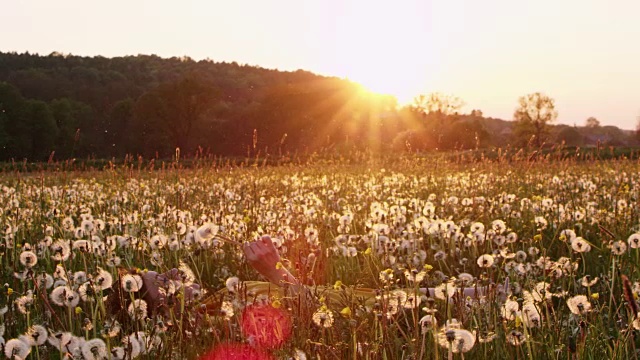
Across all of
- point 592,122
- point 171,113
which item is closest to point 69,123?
point 171,113

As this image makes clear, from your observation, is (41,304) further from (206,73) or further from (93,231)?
(206,73)

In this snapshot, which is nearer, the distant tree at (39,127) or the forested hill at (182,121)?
the forested hill at (182,121)

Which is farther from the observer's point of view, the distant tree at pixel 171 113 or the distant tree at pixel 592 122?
the distant tree at pixel 592 122

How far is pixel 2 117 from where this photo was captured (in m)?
60.6

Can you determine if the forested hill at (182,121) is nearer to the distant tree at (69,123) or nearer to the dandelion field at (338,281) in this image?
the distant tree at (69,123)

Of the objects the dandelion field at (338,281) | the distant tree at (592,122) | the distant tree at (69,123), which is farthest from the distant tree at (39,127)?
the distant tree at (592,122)

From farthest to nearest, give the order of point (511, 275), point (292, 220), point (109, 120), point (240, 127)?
1. point (109, 120)
2. point (240, 127)
3. point (292, 220)
4. point (511, 275)

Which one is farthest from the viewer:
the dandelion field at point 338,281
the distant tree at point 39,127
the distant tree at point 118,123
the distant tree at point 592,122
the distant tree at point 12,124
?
the distant tree at point 592,122

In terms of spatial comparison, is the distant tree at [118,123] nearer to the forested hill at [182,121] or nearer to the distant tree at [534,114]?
the forested hill at [182,121]

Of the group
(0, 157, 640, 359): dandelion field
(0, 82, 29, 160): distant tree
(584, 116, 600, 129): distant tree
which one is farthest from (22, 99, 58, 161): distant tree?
(584, 116, 600, 129): distant tree

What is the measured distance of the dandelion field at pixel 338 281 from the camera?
221 cm

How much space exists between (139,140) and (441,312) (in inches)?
2544

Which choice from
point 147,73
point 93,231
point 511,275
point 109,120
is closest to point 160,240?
point 93,231

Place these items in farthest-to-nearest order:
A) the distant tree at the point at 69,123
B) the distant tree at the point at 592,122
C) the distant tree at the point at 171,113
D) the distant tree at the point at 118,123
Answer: the distant tree at the point at 592,122
the distant tree at the point at 118,123
the distant tree at the point at 69,123
the distant tree at the point at 171,113
